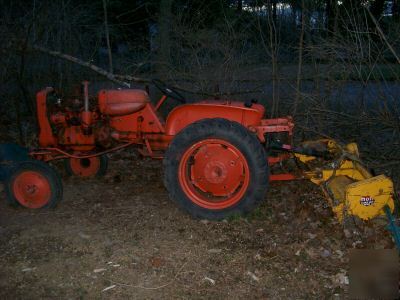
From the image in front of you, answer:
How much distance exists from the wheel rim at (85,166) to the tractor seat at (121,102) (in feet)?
3.76

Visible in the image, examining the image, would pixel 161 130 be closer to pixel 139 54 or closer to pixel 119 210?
pixel 119 210

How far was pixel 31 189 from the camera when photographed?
491 centimetres

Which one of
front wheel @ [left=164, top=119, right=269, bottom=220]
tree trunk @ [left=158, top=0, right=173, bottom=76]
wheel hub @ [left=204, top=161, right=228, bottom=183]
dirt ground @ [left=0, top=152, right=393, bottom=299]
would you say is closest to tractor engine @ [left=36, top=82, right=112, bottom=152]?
dirt ground @ [left=0, top=152, right=393, bottom=299]

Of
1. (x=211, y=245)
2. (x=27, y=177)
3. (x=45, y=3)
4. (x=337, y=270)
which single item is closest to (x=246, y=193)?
(x=211, y=245)

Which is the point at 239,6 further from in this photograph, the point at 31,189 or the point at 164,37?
the point at 31,189

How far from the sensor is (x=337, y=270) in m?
3.85

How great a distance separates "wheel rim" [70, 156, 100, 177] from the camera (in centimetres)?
604

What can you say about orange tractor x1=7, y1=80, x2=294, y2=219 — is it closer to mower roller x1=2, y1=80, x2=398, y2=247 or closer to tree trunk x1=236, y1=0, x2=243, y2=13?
mower roller x1=2, y1=80, x2=398, y2=247

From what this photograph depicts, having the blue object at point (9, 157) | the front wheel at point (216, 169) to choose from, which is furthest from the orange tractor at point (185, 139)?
the blue object at point (9, 157)

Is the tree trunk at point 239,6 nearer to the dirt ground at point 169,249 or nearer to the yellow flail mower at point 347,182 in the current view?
the yellow flail mower at point 347,182

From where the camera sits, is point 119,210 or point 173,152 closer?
point 173,152

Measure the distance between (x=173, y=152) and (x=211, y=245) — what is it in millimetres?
963

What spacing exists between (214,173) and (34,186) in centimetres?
189

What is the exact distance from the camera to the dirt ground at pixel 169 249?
362 cm
